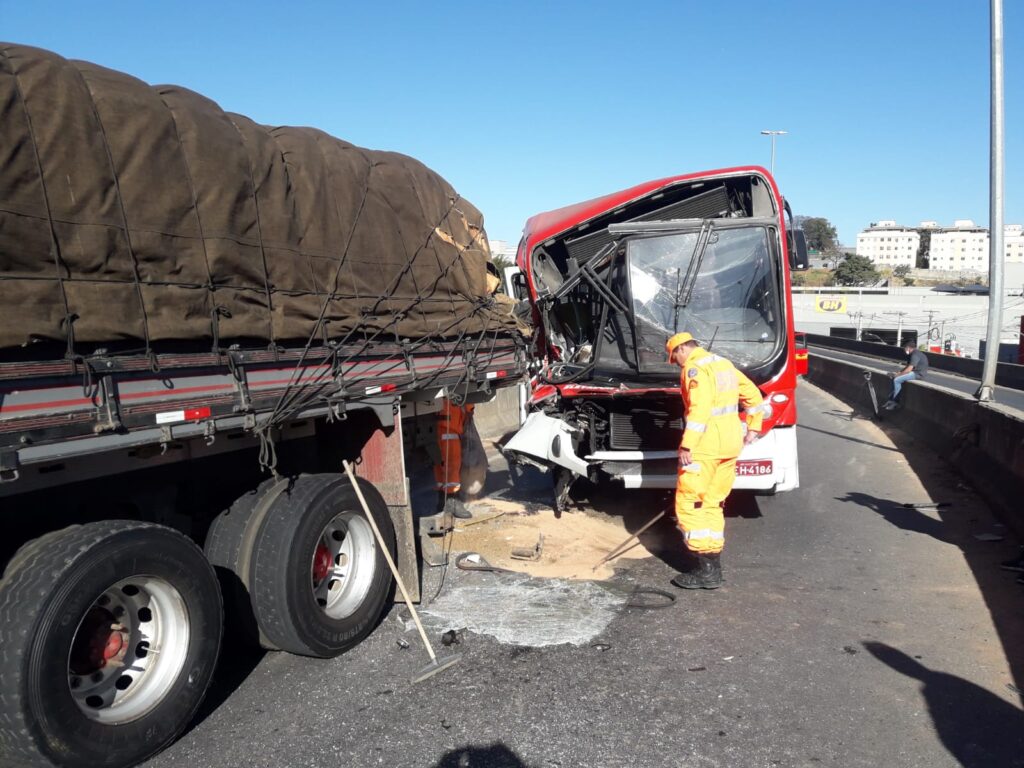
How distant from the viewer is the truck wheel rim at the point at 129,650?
11.0 feet

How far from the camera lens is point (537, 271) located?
27.1 feet

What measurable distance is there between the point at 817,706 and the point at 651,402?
3386 mm

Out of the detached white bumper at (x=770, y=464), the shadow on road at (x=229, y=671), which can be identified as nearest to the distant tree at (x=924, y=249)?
the detached white bumper at (x=770, y=464)

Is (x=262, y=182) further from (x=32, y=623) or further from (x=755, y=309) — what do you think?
(x=755, y=309)

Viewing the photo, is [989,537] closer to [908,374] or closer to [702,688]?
[702,688]

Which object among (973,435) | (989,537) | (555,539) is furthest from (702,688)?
(973,435)

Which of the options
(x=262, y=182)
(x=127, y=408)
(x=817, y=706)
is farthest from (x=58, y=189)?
(x=817, y=706)

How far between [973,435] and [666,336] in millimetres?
4626

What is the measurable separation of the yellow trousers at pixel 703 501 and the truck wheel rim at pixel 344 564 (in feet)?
7.09

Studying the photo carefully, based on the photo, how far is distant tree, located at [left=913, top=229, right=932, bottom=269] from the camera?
145 meters

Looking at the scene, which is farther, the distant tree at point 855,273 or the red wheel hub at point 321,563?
the distant tree at point 855,273

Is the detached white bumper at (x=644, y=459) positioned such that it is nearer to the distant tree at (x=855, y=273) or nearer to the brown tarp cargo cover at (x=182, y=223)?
the brown tarp cargo cover at (x=182, y=223)

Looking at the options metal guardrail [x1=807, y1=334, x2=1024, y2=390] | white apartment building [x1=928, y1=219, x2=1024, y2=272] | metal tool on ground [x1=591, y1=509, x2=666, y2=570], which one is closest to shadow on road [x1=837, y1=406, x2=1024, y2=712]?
metal tool on ground [x1=591, y1=509, x2=666, y2=570]

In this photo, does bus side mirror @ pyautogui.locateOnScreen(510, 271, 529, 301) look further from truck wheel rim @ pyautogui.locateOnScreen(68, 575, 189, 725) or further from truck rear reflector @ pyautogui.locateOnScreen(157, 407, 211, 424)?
truck wheel rim @ pyautogui.locateOnScreen(68, 575, 189, 725)
